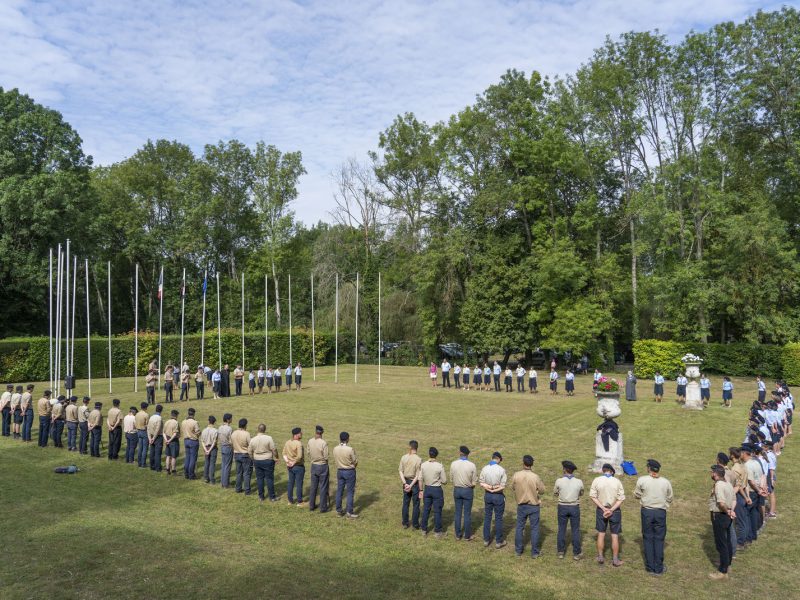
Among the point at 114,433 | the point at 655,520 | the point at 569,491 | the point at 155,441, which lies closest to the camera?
the point at 655,520

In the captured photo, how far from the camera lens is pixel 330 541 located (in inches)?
393

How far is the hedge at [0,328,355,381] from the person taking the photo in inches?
1307

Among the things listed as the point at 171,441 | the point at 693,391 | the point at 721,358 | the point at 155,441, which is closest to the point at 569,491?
the point at 171,441

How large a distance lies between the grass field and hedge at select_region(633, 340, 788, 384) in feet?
67.7

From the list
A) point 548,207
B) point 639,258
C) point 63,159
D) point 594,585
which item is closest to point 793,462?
point 594,585

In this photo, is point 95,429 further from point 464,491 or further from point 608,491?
point 608,491

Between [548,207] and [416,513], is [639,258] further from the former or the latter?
[416,513]

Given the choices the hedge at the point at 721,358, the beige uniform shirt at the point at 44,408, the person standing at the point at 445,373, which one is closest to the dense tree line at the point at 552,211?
the hedge at the point at 721,358

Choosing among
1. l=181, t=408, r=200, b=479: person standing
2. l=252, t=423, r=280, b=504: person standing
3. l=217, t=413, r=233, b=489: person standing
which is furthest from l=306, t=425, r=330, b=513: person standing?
l=181, t=408, r=200, b=479: person standing

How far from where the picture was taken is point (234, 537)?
1010 cm

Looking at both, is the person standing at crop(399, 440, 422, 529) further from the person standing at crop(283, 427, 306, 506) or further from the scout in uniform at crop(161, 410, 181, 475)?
the scout in uniform at crop(161, 410, 181, 475)

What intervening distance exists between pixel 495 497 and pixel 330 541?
114 inches

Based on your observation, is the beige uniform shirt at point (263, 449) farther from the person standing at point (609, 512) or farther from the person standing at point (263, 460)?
the person standing at point (609, 512)

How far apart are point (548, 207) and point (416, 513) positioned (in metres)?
37.3
